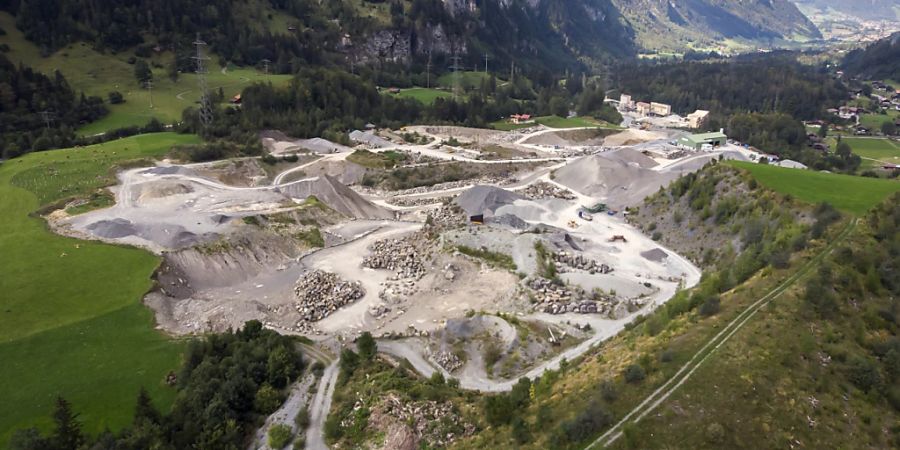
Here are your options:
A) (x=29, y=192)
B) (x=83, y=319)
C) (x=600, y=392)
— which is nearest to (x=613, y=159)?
(x=600, y=392)

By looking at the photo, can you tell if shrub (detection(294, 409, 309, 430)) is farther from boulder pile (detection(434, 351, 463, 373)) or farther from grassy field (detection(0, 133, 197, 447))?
boulder pile (detection(434, 351, 463, 373))

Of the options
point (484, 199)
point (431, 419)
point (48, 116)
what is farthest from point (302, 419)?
point (48, 116)

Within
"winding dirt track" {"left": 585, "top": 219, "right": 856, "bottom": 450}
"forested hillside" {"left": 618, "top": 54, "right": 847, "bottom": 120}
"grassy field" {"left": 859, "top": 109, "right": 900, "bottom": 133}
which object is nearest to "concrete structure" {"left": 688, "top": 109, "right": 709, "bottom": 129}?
"forested hillside" {"left": 618, "top": 54, "right": 847, "bottom": 120}

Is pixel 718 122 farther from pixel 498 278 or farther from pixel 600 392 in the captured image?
pixel 600 392

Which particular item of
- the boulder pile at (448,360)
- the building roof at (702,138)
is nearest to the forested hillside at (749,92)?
the building roof at (702,138)

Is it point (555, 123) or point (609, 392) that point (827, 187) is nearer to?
point (609, 392)

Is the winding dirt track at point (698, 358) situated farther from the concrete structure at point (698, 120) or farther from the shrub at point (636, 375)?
the concrete structure at point (698, 120)
